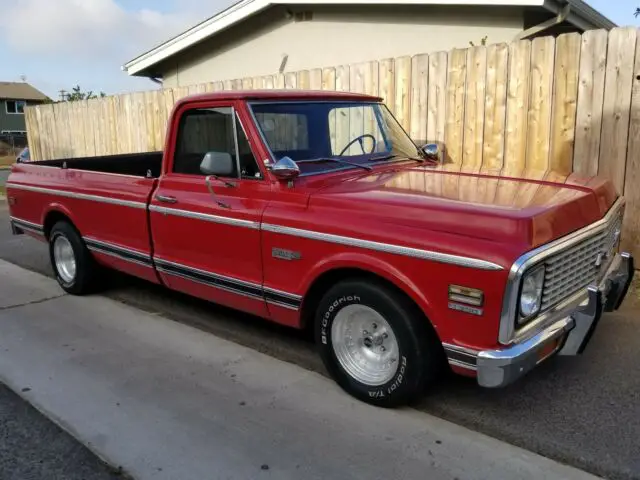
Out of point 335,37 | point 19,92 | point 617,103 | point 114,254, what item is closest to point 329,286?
point 114,254

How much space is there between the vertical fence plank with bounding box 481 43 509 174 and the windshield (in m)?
1.63

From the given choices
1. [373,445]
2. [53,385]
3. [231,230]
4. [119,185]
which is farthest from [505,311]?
[119,185]

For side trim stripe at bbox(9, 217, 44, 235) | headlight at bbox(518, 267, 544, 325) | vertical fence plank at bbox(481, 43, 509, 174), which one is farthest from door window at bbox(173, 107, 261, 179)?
vertical fence plank at bbox(481, 43, 509, 174)

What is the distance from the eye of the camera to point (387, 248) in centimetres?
319

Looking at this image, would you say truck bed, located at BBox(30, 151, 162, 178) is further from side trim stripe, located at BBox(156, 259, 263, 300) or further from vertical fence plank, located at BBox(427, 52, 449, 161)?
vertical fence plank, located at BBox(427, 52, 449, 161)

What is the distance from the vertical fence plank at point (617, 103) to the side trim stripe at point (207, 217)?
358cm

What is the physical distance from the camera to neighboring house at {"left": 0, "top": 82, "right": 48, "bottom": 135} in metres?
52.0

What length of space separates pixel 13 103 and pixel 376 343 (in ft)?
192

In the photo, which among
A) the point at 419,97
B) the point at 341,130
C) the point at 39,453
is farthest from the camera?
the point at 419,97

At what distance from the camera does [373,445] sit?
312 cm

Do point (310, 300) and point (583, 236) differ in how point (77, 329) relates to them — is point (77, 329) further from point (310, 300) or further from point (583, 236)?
point (583, 236)

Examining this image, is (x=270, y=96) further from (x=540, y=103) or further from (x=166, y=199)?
(x=540, y=103)

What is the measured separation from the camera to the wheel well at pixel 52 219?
6019mm

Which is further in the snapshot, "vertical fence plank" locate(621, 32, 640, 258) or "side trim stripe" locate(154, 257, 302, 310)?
"vertical fence plank" locate(621, 32, 640, 258)
